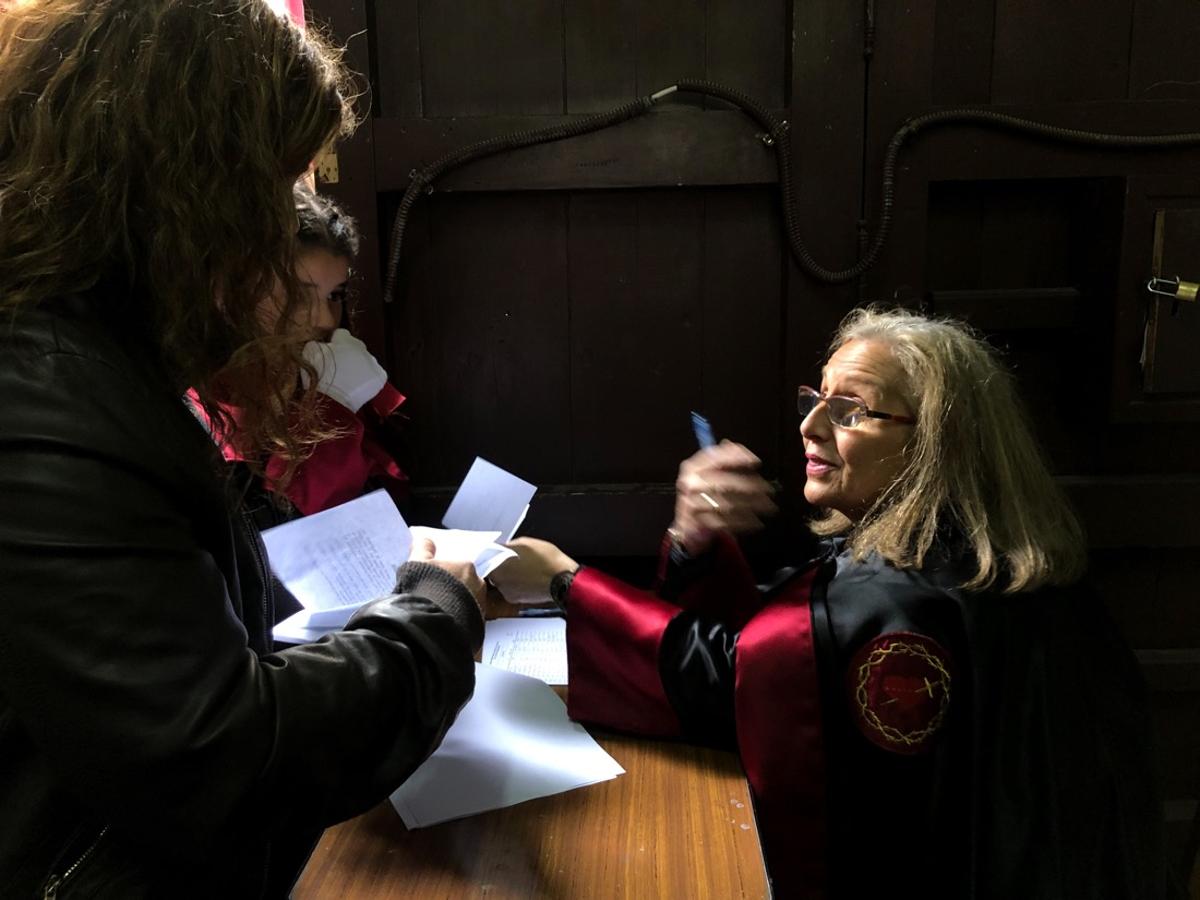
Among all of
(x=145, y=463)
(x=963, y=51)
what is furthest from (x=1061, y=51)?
(x=145, y=463)

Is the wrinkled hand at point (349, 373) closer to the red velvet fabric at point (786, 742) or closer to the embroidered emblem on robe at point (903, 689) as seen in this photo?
the red velvet fabric at point (786, 742)

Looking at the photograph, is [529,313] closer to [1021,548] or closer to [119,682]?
[1021,548]

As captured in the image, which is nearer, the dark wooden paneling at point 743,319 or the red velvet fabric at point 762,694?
the red velvet fabric at point 762,694

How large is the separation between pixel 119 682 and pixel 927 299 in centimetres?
149

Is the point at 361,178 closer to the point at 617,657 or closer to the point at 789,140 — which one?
the point at 789,140

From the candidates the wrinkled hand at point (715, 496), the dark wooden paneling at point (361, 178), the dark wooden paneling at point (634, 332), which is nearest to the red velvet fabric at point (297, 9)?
the dark wooden paneling at point (361, 178)

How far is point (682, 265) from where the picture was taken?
168cm

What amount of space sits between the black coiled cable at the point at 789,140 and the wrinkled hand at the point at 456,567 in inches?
31.1

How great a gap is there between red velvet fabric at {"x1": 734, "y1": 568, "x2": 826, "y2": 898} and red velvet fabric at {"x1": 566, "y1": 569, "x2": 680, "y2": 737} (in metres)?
0.10

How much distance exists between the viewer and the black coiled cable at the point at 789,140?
60.5 inches

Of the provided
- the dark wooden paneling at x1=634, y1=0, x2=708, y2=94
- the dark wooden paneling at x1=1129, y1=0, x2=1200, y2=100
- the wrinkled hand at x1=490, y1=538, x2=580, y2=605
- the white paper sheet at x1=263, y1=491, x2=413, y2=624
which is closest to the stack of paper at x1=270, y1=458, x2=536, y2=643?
the white paper sheet at x1=263, y1=491, x2=413, y2=624

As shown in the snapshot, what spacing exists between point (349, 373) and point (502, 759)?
0.82 m

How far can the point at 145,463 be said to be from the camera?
1.83 ft

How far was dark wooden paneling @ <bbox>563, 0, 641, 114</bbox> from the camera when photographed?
1581 mm
